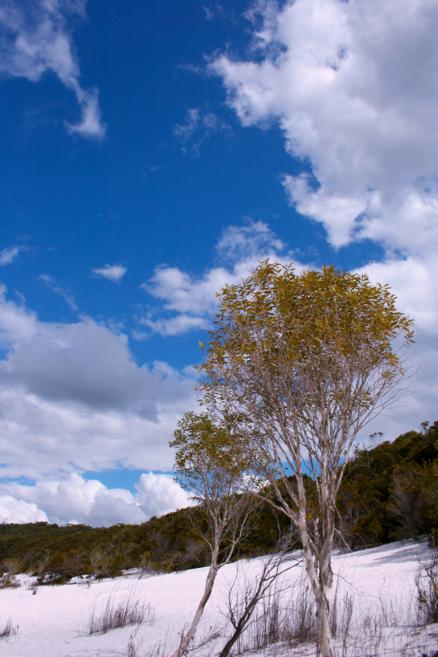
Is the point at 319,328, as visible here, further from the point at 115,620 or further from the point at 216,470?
the point at 115,620

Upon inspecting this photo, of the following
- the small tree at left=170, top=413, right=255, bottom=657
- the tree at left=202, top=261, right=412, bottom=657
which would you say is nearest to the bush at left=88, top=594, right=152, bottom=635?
the small tree at left=170, top=413, right=255, bottom=657

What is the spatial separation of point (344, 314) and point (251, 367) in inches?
84.1

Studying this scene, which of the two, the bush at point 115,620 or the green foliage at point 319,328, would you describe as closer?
the green foliage at point 319,328

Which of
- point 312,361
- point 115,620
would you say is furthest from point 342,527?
point 312,361

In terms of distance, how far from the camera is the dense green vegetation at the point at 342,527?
2375 centimetres

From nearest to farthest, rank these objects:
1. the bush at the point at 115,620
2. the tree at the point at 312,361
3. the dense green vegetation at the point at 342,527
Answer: the tree at the point at 312,361 → the bush at the point at 115,620 → the dense green vegetation at the point at 342,527

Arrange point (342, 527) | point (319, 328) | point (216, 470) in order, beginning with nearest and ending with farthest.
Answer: point (319, 328), point (216, 470), point (342, 527)

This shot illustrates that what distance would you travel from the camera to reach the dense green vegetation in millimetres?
23750

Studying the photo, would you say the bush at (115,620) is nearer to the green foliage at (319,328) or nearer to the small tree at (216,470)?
the small tree at (216,470)

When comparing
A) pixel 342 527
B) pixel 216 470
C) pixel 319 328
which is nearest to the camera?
pixel 319 328

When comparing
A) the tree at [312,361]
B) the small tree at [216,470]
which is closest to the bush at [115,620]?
the small tree at [216,470]

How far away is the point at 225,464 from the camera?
1541 centimetres

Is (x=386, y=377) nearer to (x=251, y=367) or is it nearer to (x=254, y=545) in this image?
(x=251, y=367)

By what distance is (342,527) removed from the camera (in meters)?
26.4
